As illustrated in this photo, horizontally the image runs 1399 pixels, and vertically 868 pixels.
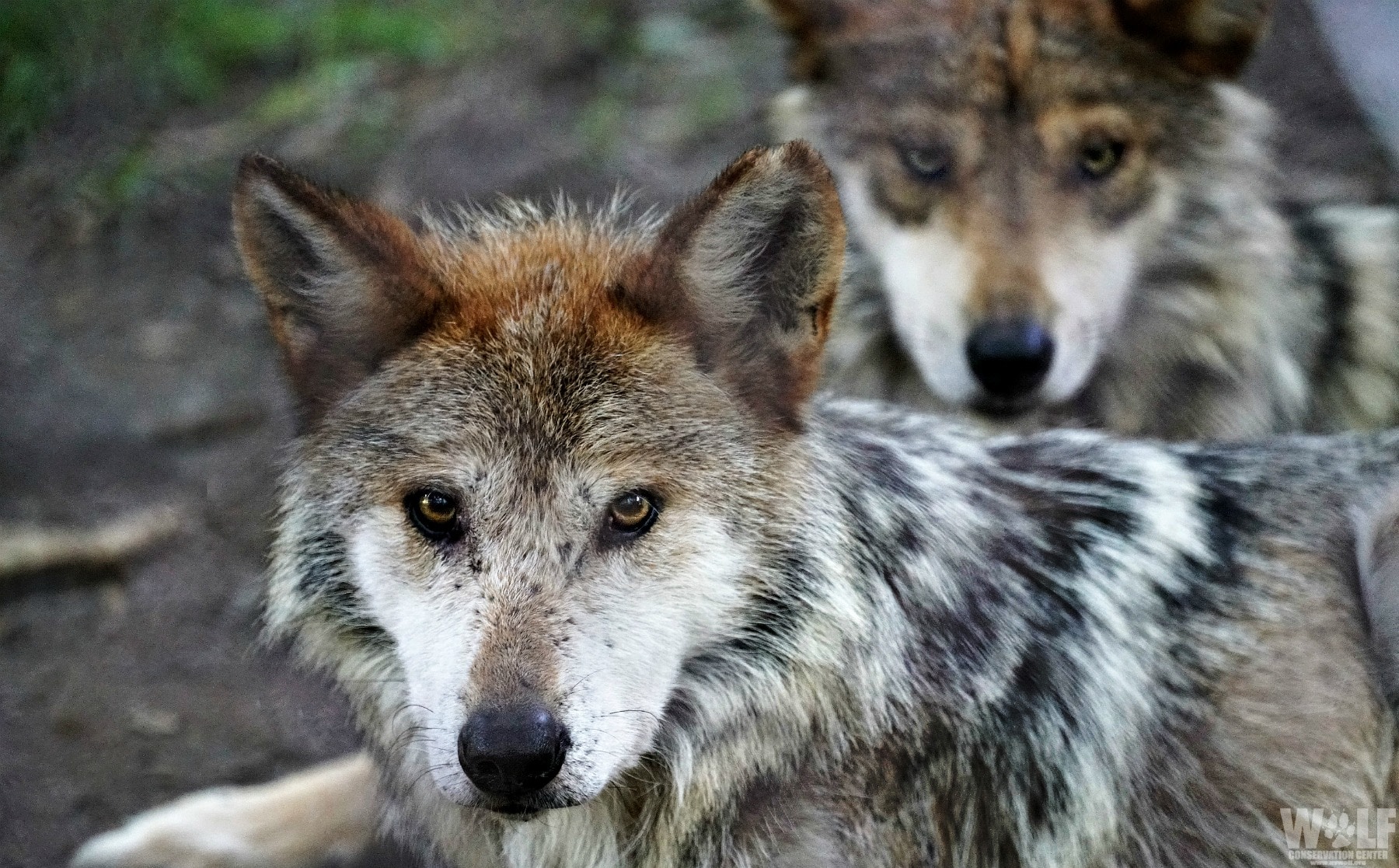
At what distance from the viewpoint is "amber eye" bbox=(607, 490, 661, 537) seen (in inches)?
106

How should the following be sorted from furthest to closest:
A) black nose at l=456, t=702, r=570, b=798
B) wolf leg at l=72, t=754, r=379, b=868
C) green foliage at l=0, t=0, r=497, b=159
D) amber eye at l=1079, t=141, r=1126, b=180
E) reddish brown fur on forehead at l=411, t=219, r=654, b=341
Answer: green foliage at l=0, t=0, r=497, b=159
amber eye at l=1079, t=141, r=1126, b=180
wolf leg at l=72, t=754, r=379, b=868
reddish brown fur on forehead at l=411, t=219, r=654, b=341
black nose at l=456, t=702, r=570, b=798

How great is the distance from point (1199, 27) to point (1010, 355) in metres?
1.22

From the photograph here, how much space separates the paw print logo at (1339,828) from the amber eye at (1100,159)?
2.13 meters

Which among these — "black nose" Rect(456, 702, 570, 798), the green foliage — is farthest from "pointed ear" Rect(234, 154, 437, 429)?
the green foliage

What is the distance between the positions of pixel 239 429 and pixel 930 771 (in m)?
3.55

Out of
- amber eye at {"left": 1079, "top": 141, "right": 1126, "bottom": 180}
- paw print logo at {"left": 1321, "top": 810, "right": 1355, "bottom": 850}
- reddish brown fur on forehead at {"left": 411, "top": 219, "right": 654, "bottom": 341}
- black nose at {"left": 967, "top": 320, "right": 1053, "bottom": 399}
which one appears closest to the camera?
reddish brown fur on forehead at {"left": 411, "top": 219, "right": 654, "bottom": 341}

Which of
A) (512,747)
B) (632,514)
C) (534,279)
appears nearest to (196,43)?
(534,279)

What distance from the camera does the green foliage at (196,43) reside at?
20.8 feet

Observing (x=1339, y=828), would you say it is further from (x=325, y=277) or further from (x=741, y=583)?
(x=325, y=277)

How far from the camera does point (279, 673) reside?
4.44m

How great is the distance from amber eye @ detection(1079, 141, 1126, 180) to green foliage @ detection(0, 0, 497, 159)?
4.22m

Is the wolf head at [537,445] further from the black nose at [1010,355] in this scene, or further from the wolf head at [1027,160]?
the wolf head at [1027,160]

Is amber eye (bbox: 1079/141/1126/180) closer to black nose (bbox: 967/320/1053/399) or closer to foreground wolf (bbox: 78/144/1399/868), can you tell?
black nose (bbox: 967/320/1053/399)

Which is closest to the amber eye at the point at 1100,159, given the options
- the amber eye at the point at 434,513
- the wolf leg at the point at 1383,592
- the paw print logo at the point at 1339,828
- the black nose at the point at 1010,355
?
the black nose at the point at 1010,355
